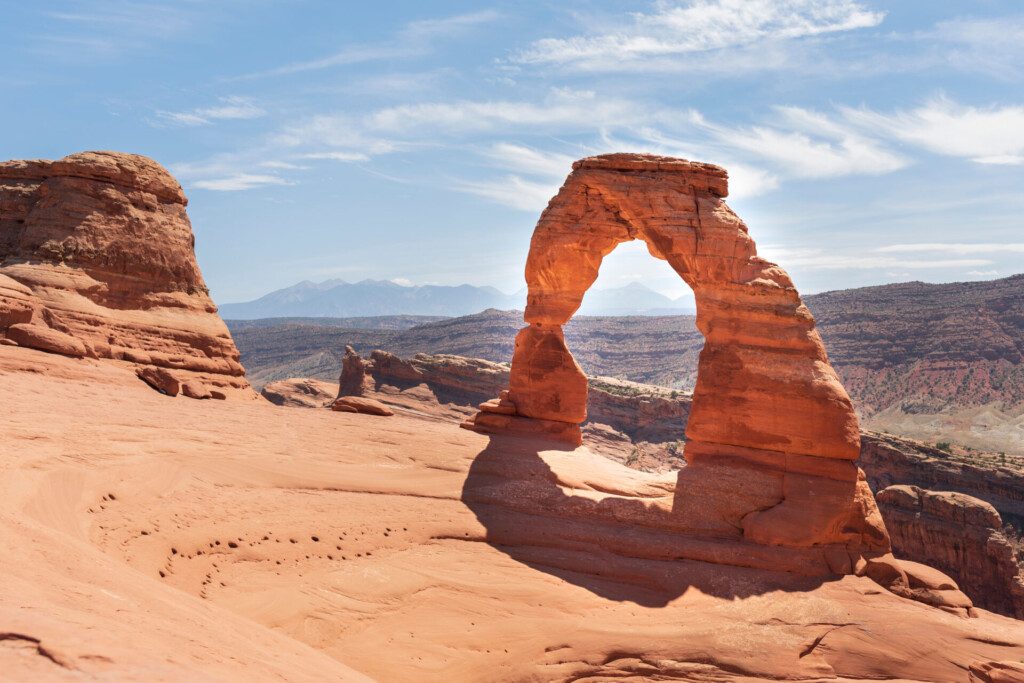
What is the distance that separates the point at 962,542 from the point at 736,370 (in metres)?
14.4

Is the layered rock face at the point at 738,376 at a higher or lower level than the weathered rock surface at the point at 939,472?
higher

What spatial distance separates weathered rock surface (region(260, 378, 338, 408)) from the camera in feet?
144

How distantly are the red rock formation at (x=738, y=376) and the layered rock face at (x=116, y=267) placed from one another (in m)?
10.5

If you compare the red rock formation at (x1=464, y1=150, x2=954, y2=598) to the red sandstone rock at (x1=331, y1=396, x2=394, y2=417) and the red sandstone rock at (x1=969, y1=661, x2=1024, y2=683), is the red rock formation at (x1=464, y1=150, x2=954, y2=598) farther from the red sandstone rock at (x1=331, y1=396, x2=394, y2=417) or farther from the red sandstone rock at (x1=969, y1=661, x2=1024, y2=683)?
the red sandstone rock at (x1=331, y1=396, x2=394, y2=417)

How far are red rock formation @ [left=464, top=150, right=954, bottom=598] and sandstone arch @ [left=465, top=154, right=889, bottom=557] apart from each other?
24 mm

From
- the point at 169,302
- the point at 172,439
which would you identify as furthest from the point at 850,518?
the point at 169,302

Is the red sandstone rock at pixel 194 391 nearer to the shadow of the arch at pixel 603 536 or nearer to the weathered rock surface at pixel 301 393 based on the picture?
the shadow of the arch at pixel 603 536

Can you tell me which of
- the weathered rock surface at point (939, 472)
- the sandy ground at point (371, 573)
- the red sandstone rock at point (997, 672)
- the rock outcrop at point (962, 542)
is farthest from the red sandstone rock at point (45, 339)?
the weathered rock surface at point (939, 472)

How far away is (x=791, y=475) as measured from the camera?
1510cm

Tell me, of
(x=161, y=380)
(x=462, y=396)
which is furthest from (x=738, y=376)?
(x=462, y=396)

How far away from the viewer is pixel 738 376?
15.5 metres

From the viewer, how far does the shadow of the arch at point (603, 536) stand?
12.9 m

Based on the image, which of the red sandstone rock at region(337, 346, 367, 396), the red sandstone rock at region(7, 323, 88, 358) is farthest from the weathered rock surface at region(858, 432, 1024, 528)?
the red sandstone rock at region(7, 323, 88, 358)

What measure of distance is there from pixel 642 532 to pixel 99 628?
35.7 feet
